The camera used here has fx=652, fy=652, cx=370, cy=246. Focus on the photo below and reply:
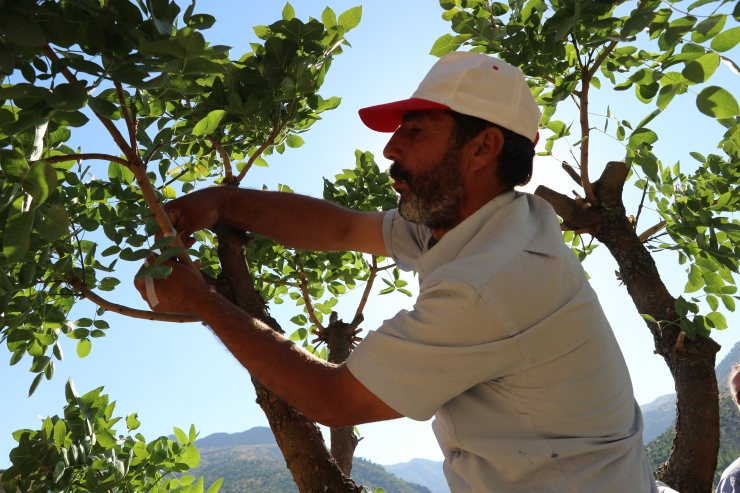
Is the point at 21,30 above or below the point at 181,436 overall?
above

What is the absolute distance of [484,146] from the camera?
2.17 meters

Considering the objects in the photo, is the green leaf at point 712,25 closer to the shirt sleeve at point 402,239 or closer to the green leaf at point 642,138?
the green leaf at point 642,138

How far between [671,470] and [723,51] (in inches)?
77.6

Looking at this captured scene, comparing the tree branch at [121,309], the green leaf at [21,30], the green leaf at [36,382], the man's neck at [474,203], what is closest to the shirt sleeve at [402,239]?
the man's neck at [474,203]

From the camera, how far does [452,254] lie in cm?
203

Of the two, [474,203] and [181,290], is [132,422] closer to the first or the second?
[181,290]

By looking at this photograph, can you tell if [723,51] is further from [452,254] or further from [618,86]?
[452,254]

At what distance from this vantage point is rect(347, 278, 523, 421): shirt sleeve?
1668mm

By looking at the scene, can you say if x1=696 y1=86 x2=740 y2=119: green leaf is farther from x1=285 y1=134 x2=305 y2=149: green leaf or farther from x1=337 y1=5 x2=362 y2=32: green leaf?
x1=285 y1=134 x2=305 y2=149: green leaf

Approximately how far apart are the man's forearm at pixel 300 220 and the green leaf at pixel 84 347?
79 cm

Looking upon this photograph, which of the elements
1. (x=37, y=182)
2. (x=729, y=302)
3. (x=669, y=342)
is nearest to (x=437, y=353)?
(x=37, y=182)

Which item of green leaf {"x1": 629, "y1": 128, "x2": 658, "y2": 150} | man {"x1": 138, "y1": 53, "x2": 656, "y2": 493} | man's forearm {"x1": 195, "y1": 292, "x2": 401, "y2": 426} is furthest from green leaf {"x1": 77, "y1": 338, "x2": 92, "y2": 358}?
green leaf {"x1": 629, "y1": 128, "x2": 658, "y2": 150}

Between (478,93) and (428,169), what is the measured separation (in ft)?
0.95

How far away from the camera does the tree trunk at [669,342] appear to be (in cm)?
309
